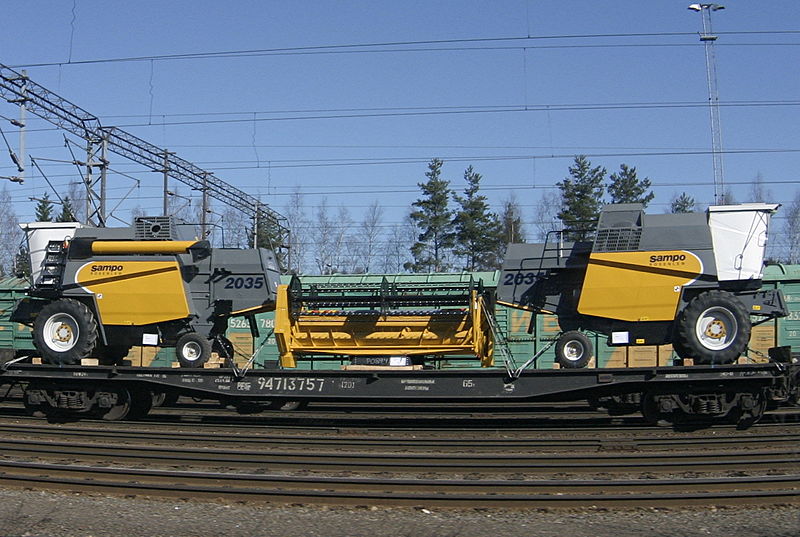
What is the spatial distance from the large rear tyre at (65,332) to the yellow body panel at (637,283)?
28.5 ft

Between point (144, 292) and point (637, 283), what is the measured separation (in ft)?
27.8

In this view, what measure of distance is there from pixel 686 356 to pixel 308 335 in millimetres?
6362

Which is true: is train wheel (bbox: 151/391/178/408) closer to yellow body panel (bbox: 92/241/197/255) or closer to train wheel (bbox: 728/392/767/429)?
yellow body panel (bbox: 92/241/197/255)

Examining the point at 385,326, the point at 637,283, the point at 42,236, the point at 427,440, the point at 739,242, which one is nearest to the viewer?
the point at 427,440

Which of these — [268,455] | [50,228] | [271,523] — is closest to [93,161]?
[50,228]

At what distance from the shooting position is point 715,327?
455 inches

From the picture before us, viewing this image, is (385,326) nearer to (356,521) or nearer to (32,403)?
(356,521)

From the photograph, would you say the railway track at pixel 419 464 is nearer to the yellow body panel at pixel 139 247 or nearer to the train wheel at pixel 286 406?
the train wheel at pixel 286 406

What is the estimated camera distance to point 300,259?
35.0 metres

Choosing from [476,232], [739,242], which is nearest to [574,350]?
[739,242]

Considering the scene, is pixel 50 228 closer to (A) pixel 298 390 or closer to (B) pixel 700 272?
(A) pixel 298 390

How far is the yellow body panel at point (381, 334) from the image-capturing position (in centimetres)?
1245

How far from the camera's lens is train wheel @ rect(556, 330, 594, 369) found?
40.6 feet

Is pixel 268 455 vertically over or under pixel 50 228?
under
